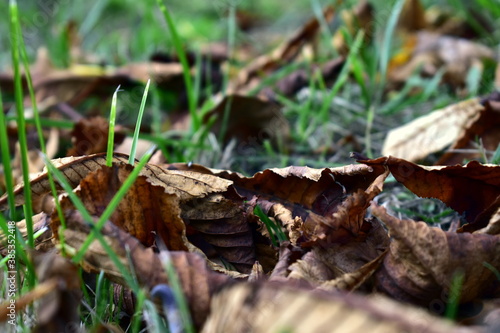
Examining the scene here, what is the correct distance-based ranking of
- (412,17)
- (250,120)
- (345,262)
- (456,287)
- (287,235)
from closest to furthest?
(456,287)
(345,262)
(287,235)
(250,120)
(412,17)

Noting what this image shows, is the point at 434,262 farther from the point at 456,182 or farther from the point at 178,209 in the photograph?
the point at 178,209

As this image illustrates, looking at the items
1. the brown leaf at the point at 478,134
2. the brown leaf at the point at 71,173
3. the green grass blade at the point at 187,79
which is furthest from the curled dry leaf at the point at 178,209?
the brown leaf at the point at 478,134

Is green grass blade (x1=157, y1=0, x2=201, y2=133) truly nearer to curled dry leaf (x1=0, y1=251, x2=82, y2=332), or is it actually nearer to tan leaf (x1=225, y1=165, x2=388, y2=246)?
tan leaf (x1=225, y1=165, x2=388, y2=246)

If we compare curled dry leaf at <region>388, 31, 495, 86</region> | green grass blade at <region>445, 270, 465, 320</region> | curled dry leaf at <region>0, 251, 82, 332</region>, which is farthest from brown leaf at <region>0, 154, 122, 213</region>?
curled dry leaf at <region>388, 31, 495, 86</region>

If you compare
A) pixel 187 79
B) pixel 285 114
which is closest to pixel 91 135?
pixel 187 79

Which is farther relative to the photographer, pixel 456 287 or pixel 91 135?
pixel 91 135

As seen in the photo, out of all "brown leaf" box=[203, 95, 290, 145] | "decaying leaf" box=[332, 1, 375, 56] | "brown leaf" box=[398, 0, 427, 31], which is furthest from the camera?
"brown leaf" box=[398, 0, 427, 31]

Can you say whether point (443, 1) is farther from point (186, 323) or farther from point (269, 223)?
point (186, 323)

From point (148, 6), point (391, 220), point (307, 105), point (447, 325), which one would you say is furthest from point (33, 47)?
point (447, 325)
